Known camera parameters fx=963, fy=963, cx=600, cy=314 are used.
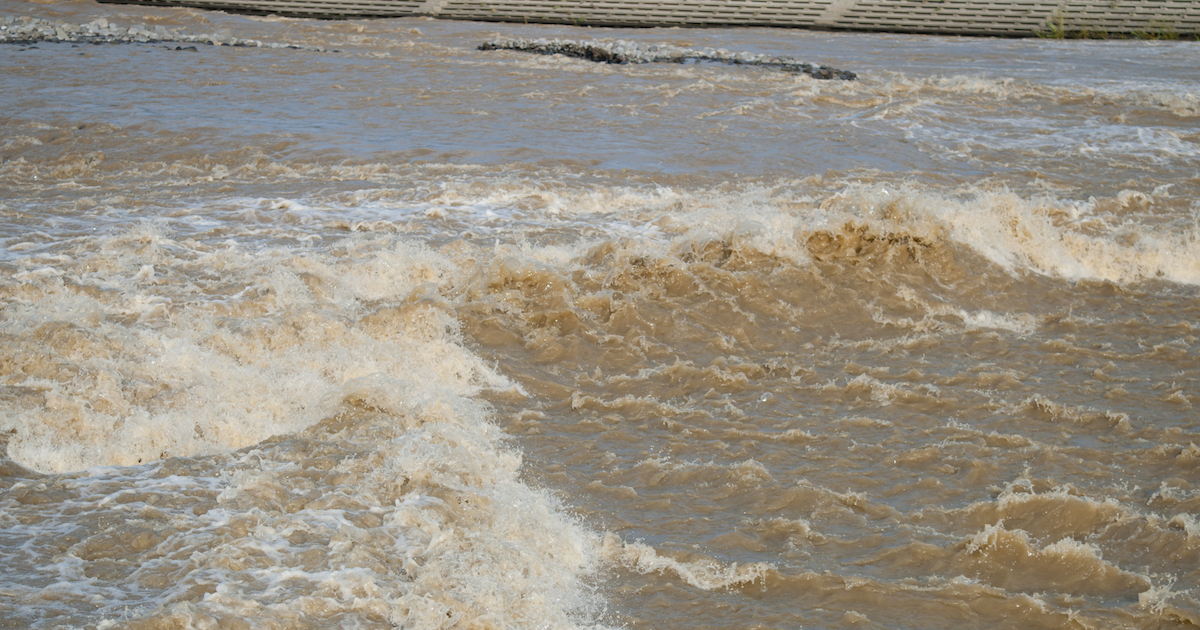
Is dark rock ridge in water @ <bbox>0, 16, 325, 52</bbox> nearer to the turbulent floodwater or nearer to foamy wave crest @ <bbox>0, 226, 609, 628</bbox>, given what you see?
the turbulent floodwater

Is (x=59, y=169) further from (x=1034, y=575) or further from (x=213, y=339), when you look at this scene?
(x=1034, y=575)

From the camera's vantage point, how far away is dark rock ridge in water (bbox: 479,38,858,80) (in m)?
14.5

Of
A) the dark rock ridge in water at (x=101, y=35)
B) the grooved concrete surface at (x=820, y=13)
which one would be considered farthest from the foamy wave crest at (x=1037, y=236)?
the grooved concrete surface at (x=820, y=13)

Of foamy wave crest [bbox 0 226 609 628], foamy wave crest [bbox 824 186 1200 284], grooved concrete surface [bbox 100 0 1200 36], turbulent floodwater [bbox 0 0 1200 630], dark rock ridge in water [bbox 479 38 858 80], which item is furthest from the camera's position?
grooved concrete surface [bbox 100 0 1200 36]

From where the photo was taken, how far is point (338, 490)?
3541 mm

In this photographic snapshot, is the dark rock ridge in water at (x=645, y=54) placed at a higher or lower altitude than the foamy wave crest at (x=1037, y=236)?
higher

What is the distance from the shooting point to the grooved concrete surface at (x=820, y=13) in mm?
19641

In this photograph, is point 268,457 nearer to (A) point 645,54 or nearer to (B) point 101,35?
(A) point 645,54

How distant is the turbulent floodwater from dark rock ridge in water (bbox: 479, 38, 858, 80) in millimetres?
4084

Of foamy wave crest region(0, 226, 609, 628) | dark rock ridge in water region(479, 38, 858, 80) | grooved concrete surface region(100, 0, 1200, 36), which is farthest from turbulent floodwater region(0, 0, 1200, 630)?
grooved concrete surface region(100, 0, 1200, 36)

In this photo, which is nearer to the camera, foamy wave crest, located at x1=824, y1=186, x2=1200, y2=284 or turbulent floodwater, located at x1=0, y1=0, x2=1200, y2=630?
turbulent floodwater, located at x1=0, y1=0, x2=1200, y2=630

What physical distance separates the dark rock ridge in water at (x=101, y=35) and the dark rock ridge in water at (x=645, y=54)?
11.6 ft

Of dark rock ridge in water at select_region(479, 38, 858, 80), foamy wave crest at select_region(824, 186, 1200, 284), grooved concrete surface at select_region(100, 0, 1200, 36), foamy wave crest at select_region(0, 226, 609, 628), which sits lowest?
foamy wave crest at select_region(0, 226, 609, 628)

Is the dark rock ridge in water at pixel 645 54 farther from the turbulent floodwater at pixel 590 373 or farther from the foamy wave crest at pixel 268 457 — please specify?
the foamy wave crest at pixel 268 457
